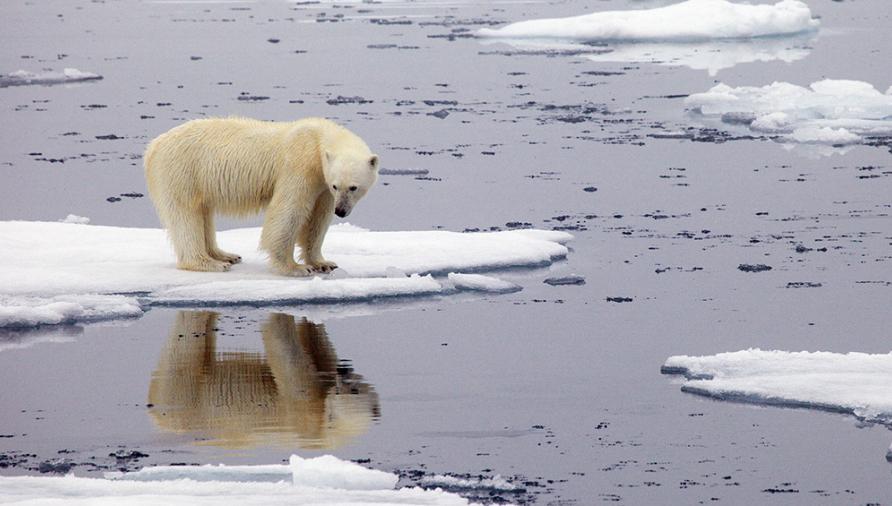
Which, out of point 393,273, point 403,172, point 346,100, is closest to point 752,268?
point 393,273

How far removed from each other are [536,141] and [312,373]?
8.35 meters

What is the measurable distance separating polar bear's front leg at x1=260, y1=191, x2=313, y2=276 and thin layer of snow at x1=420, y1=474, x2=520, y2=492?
10.8 feet

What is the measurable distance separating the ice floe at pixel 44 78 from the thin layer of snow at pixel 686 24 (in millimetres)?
7556

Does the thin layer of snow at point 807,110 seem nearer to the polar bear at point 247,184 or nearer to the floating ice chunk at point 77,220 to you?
the floating ice chunk at point 77,220

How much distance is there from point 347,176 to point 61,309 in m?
1.49

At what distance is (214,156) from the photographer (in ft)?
27.6

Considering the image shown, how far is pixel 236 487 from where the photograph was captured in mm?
4898

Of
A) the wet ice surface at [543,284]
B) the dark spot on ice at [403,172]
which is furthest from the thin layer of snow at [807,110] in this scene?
the dark spot on ice at [403,172]

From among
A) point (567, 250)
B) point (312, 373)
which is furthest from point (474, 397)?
point (567, 250)

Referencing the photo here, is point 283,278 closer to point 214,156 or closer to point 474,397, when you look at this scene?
point 214,156

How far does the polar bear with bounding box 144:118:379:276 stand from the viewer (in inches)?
323

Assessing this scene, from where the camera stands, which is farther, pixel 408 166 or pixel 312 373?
pixel 408 166

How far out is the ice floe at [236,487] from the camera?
4.77 meters

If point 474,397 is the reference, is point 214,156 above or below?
above
